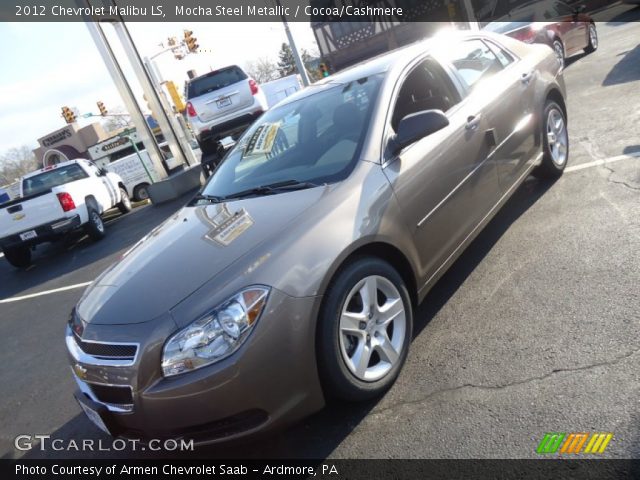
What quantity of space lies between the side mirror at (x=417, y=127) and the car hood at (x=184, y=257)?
1.93 ft

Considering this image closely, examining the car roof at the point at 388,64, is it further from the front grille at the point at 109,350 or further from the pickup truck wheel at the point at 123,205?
the pickup truck wheel at the point at 123,205

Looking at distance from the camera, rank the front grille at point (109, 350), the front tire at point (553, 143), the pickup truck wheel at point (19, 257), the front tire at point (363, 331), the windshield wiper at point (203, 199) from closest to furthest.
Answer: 1. the front grille at point (109, 350)
2. the front tire at point (363, 331)
3. the windshield wiper at point (203, 199)
4. the front tire at point (553, 143)
5. the pickup truck wheel at point (19, 257)

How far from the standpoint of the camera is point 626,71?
7332mm

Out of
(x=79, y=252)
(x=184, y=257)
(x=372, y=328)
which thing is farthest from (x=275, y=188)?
(x=79, y=252)

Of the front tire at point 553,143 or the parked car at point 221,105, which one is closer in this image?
the front tire at point 553,143

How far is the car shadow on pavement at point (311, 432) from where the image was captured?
2.29 meters

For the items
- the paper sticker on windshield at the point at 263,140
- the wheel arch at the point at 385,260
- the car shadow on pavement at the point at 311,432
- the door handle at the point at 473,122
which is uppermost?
the paper sticker on windshield at the point at 263,140

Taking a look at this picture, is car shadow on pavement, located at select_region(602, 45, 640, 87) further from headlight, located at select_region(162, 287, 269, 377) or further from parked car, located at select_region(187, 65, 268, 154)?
headlight, located at select_region(162, 287, 269, 377)

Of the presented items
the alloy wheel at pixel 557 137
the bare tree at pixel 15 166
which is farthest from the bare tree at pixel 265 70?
the alloy wheel at pixel 557 137

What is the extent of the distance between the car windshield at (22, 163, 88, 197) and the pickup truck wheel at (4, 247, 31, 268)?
5.97ft

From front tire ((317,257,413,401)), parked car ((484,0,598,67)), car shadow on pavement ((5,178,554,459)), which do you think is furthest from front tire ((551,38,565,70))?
front tire ((317,257,413,401))

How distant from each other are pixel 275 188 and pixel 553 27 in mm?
8709

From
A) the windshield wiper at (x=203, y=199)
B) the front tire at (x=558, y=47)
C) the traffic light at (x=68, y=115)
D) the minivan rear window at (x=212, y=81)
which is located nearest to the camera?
the windshield wiper at (x=203, y=199)

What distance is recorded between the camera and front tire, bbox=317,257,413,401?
2.27 meters
